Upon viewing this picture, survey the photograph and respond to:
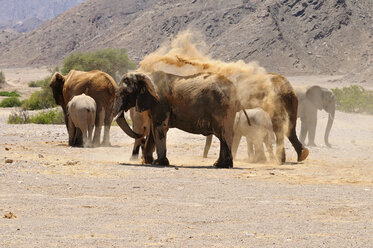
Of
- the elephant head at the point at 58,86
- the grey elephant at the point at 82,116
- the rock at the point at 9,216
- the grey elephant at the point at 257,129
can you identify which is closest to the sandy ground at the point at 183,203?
the rock at the point at 9,216

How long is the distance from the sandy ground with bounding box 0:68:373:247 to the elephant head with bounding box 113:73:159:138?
1.15 m

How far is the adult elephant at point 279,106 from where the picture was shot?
15062 mm

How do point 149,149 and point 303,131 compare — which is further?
point 303,131

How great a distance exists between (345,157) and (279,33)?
2741 inches

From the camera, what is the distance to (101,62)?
49.2 m

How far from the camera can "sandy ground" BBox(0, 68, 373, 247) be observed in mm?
6652

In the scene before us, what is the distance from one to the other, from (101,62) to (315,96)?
1204 inches

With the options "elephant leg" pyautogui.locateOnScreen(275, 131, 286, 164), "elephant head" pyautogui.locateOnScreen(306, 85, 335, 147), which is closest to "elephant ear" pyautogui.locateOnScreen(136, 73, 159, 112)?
"elephant leg" pyautogui.locateOnScreen(275, 131, 286, 164)

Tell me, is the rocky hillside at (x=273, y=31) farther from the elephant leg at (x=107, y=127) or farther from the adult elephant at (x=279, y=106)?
the adult elephant at (x=279, y=106)

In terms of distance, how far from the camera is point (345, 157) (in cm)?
1633

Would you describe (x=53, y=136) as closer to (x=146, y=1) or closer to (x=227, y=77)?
(x=227, y=77)

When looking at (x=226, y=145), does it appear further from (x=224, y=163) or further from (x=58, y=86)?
(x=58, y=86)

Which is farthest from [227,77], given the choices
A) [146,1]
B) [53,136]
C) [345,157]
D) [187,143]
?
→ [146,1]

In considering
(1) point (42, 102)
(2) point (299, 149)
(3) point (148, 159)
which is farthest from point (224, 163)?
(1) point (42, 102)
